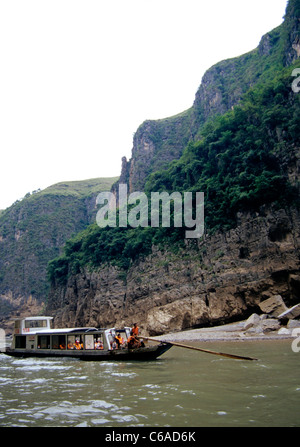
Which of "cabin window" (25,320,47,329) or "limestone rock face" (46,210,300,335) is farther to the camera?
"limestone rock face" (46,210,300,335)

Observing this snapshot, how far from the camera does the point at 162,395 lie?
376 inches

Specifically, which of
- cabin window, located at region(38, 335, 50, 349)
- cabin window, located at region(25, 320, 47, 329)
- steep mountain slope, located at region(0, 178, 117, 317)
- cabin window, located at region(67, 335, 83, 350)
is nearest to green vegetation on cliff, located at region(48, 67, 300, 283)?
cabin window, located at region(25, 320, 47, 329)

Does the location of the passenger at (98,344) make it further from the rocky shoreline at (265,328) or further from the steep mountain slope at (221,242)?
the steep mountain slope at (221,242)

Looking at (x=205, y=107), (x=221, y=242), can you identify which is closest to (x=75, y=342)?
(x=221, y=242)

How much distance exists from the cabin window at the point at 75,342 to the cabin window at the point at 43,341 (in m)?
1.96

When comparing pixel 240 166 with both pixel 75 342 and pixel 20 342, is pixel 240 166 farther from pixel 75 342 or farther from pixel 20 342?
pixel 20 342

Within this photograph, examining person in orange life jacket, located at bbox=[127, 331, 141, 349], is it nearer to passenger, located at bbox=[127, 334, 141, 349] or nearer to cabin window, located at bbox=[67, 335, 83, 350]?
passenger, located at bbox=[127, 334, 141, 349]

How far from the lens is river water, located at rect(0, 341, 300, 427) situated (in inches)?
283

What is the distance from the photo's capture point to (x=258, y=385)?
33.0 feet

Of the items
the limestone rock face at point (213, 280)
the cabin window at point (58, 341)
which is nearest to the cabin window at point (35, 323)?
the cabin window at point (58, 341)

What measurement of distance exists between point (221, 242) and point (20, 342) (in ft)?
75.6

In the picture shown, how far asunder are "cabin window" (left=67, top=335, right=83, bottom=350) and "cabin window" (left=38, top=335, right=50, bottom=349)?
1961 mm
